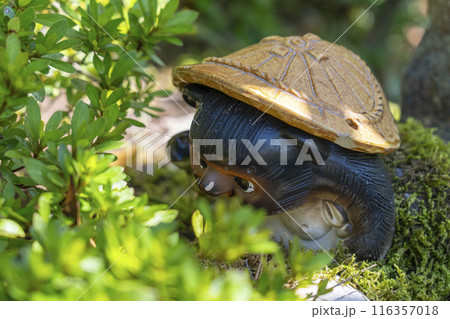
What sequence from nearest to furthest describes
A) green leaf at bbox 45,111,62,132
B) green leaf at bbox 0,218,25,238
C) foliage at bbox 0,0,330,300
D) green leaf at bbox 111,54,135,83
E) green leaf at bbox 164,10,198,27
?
foliage at bbox 0,0,330,300
green leaf at bbox 0,218,25,238
green leaf at bbox 45,111,62,132
green leaf at bbox 111,54,135,83
green leaf at bbox 164,10,198,27

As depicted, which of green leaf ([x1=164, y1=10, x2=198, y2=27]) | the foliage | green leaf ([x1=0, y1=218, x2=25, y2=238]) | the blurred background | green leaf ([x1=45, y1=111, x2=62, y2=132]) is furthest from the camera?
the blurred background

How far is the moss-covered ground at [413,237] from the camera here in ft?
4.92

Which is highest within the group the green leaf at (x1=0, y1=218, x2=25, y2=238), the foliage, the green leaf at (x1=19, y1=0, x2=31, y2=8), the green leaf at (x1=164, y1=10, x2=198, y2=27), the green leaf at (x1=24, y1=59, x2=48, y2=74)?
the green leaf at (x1=19, y1=0, x2=31, y2=8)

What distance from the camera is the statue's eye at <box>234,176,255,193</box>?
4.87 ft

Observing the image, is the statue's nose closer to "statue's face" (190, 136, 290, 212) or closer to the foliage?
"statue's face" (190, 136, 290, 212)

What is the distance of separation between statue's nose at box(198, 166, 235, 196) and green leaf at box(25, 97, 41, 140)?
0.58m

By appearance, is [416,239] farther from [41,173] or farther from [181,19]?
[41,173]

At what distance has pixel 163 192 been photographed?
2268 mm

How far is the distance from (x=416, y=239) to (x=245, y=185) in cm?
72

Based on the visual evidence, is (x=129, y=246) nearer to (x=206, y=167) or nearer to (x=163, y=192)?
(x=206, y=167)

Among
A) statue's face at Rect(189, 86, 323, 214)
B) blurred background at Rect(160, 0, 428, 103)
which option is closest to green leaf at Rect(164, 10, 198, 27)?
statue's face at Rect(189, 86, 323, 214)

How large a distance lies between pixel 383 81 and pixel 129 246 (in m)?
4.89
